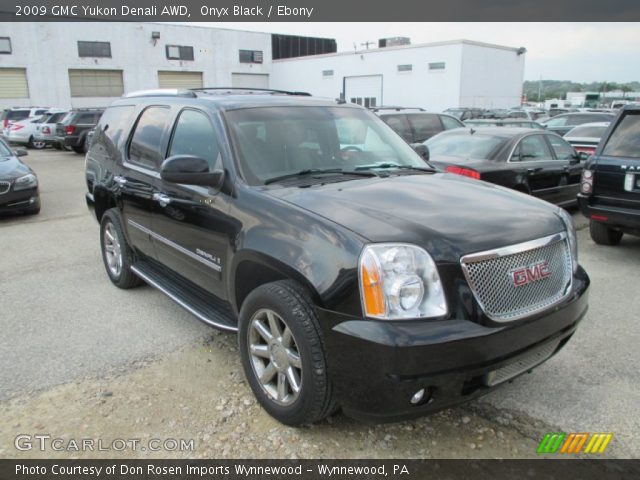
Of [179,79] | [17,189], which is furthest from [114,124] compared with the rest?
[179,79]

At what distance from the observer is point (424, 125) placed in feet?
41.6

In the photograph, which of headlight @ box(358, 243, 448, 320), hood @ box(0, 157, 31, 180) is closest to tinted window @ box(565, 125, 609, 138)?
headlight @ box(358, 243, 448, 320)

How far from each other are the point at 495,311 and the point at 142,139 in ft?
11.6

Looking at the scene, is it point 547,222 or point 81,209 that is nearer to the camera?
point 547,222

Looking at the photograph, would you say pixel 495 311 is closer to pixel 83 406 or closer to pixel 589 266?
pixel 83 406

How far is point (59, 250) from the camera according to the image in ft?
22.7

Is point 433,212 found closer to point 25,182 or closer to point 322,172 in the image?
point 322,172

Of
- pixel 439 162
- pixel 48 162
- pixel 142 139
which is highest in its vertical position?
pixel 142 139

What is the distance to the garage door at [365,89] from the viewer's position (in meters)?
38.5

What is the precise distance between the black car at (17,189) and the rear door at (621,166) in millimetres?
8899

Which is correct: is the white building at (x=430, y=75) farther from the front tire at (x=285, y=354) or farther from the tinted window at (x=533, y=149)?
the front tire at (x=285, y=354)

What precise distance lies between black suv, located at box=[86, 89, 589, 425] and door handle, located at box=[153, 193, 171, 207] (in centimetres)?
2

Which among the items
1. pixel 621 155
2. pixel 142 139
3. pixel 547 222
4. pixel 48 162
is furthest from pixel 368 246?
pixel 48 162

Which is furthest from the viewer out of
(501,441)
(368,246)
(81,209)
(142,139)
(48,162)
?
(48,162)
